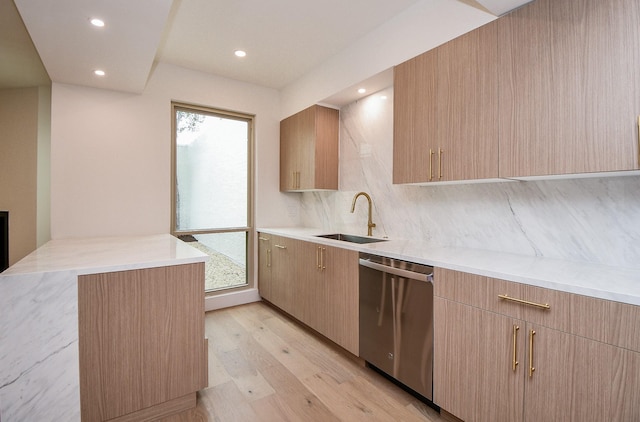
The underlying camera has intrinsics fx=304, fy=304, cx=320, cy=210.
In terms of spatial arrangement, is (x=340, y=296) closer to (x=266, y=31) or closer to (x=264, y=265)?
(x=264, y=265)

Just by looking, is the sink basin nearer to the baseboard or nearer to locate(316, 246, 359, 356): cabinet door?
locate(316, 246, 359, 356): cabinet door

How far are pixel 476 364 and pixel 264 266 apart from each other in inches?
98.5

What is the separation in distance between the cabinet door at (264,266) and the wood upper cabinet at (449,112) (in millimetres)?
1856

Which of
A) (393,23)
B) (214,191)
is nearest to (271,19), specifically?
(393,23)

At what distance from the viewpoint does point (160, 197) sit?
313 cm

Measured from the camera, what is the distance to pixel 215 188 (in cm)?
353

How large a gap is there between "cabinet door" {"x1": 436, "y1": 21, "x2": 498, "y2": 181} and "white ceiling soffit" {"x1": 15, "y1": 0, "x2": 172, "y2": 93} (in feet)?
5.33

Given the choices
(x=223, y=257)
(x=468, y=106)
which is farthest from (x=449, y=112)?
(x=223, y=257)

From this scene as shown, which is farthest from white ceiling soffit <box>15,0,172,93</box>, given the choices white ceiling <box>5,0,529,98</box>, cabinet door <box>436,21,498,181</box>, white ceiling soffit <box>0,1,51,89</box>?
cabinet door <box>436,21,498,181</box>

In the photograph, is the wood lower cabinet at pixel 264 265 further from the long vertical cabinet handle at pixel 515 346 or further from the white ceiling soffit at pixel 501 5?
the white ceiling soffit at pixel 501 5

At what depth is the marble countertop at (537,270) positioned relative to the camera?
114 cm

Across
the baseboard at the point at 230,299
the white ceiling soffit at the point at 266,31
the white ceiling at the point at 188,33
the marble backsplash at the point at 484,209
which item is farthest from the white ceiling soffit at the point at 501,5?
the baseboard at the point at 230,299

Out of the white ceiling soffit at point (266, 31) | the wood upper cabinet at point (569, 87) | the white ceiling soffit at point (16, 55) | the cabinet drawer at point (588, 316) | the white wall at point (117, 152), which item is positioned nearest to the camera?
the cabinet drawer at point (588, 316)

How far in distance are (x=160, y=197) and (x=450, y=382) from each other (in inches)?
117
